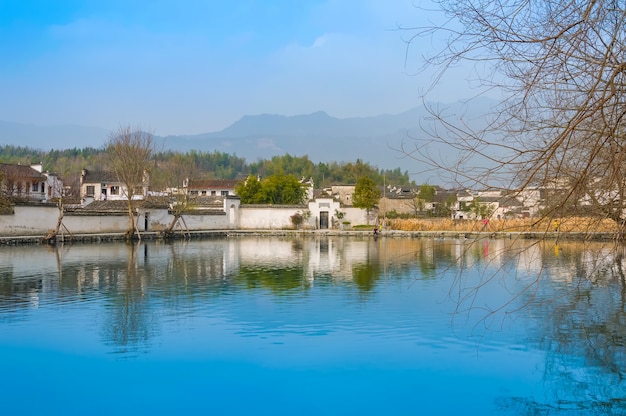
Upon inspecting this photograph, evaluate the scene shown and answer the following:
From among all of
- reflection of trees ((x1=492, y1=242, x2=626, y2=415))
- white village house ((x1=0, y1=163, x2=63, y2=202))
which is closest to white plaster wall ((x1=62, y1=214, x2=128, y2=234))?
white village house ((x1=0, y1=163, x2=63, y2=202))

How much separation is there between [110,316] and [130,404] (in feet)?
13.1

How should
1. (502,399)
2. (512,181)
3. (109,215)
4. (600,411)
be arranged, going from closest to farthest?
(512,181) → (600,411) → (502,399) → (109,215)

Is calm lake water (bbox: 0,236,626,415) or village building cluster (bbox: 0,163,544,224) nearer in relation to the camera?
→ calm lake water (bbox: 0,236,626,415)

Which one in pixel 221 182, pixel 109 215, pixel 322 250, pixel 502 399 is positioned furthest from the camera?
pixel 221 182

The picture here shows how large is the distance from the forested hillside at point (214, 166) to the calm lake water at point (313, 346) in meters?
32.4

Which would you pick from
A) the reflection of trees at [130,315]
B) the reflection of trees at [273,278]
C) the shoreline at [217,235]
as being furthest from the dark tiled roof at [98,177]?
the reflection of trees at [130,315]

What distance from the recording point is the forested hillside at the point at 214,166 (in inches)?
2484

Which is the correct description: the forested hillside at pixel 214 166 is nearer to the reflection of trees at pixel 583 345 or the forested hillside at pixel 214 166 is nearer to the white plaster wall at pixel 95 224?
the white plaster wall at pixel 95 224

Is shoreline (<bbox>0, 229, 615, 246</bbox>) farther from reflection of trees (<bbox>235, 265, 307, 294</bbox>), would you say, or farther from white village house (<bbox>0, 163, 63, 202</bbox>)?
reflection of trees (<bbox>235, 265, 307, 294</bbox>)

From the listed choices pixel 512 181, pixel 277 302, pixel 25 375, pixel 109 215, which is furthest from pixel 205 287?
pixel 109 215

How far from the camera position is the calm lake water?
6.11 m

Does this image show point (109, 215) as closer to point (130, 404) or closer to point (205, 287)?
point (205, 287)

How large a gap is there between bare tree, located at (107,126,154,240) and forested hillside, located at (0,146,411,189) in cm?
1143

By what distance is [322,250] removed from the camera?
961 inches
